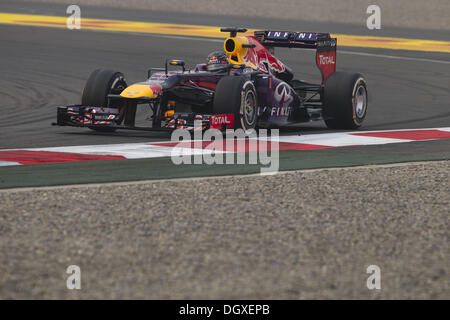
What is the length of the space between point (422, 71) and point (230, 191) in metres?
15.3

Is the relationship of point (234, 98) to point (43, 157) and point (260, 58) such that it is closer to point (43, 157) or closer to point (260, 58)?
point (260, 58)

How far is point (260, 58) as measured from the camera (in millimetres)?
Result: 13414

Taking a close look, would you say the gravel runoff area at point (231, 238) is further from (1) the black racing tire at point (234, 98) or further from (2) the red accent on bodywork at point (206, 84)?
(2) the red accent on bodywork at point (206, 84)

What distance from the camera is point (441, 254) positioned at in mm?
6145

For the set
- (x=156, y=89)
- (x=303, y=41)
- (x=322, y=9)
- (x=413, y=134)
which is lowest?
(x=413, y=134)

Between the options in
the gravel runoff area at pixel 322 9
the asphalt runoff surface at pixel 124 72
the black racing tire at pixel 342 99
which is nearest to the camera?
the asphalt runoff surface at pixel 124 72

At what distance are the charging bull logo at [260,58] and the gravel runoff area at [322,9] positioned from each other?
22.6 m

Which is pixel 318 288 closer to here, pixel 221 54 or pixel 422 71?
pixel 221 54

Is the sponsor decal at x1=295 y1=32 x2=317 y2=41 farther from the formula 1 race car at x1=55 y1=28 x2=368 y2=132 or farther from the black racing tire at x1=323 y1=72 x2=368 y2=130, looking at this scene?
the black racing tire at x1=323 y1=72 x2=368 y2=130

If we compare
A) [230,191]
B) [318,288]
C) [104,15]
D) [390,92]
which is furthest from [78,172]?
[104,15]

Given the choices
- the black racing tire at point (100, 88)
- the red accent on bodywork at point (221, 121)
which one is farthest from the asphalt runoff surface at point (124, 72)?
the red accent on bodywork at point (221, 121)

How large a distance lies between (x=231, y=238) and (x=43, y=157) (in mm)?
4418

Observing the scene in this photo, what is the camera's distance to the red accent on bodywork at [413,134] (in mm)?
12828

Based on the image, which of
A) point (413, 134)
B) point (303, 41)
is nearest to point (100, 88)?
point (303, 41)
